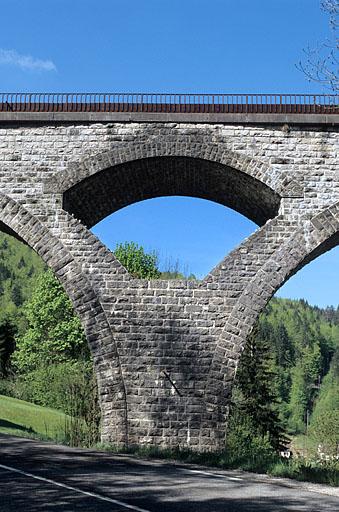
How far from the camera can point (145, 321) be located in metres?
15.0

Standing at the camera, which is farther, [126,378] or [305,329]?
[305,329]

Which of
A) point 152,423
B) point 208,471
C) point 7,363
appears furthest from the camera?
point 7,363

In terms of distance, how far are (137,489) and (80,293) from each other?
7736 millimetres

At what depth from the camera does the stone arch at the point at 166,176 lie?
615 inches

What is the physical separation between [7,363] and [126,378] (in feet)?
147

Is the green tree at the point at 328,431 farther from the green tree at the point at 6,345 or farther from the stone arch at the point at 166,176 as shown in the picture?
the stone arch at the point at 166,176

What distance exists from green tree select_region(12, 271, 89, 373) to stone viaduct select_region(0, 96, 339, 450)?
26.3m

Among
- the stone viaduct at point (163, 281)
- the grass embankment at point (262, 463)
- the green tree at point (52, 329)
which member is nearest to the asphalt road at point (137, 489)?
the grass embankment at point (262, 463)

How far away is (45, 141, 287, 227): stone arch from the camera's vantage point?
615 inches

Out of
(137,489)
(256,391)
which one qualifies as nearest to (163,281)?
(137,489)

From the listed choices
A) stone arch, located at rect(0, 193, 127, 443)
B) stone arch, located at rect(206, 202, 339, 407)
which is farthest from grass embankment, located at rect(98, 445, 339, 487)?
stone arch, located at rect(206, 202, 339, 407)

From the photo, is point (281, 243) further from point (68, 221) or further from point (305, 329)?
point (305, 329)

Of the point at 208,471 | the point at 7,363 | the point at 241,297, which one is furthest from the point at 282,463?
the point at 7,363

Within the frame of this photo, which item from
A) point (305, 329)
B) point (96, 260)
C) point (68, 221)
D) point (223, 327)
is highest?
point (305, 329)
